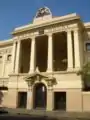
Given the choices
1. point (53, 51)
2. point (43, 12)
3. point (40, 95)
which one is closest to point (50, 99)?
point (40, 95)

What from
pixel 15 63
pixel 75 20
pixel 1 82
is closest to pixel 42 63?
pixel 15 63

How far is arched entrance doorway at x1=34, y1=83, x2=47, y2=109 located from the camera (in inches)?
1160

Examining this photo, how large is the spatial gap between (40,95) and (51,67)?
4761mm

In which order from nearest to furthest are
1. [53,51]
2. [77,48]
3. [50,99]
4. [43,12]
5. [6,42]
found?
1. [50,99]
2. [77,48]
3. [53,51]
4. [43,12]
5. [6,42]

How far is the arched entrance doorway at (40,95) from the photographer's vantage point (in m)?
29.5

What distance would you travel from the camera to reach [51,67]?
29.4m

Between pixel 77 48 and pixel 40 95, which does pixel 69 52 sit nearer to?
pixel 77 48

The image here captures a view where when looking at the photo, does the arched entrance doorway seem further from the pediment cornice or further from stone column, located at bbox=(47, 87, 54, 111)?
stone column, located at bbox=(47, 87, 54, 111)

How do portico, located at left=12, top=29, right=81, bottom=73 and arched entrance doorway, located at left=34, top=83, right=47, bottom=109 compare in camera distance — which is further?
arched entrance doorway, located at left=34, top=83, right=47, bottom=109

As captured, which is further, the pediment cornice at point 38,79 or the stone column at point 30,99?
the stone column at point 30,99

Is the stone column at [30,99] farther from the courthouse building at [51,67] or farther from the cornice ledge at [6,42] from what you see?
the cornice ledge at [6,42]

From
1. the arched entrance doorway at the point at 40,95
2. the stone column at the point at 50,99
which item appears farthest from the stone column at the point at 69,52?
the arched entrance doorway at the point at 40,95

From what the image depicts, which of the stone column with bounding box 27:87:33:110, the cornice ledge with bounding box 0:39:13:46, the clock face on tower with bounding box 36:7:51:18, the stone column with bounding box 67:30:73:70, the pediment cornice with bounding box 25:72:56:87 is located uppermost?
the clock face on tower with bounding box 36:7:51:18

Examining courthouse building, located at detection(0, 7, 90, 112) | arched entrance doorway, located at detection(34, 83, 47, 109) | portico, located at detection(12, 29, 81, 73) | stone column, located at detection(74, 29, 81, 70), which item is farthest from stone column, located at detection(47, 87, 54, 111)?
stone column, located at detection(74, 29, 81, 70)
